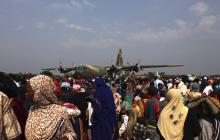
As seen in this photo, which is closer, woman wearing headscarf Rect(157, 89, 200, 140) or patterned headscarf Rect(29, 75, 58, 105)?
patterned headscarf Rect(29, 75, 58, 105)

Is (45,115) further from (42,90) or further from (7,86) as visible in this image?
(7,86)

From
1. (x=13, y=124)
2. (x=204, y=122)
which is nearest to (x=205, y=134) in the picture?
(x=204, y=122)

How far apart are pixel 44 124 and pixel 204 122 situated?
3.28 metres

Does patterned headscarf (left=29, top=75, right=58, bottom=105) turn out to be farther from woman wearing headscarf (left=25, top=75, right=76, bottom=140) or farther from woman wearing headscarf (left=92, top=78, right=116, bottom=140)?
woman wearing headscarf (left=92, top=78, right=116, bottom=140)

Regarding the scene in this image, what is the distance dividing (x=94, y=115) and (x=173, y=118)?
1874mm

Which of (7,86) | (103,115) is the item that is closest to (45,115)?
(7,86)

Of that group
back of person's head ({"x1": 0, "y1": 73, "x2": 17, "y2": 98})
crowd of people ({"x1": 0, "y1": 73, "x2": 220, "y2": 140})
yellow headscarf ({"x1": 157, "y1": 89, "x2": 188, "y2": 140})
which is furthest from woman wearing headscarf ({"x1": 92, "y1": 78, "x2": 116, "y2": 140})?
back of person's head ({"x1": 0, "y1": 73, "x2": 17, "y2": 98})

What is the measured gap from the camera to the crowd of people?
14.7ft

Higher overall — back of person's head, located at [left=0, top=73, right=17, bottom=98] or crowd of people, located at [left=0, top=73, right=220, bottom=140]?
back of person's head, located at [left=0, top=73, right=17, bottom=98]

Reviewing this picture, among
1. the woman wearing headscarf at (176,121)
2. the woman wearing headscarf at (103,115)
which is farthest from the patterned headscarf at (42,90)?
the woman wearing headscarf at (103,115)

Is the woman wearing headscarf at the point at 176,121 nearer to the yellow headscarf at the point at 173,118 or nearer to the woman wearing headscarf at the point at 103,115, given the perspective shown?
the yellow headscarf at the point at 173,118

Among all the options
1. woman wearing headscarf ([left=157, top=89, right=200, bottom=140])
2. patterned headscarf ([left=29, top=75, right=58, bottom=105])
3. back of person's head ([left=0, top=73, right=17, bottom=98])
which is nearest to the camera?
patterned headscarf ([left=29, top=75, right=58, bottom=105])

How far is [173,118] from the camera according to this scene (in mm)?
7203

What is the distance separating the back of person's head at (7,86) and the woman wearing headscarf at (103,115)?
3.22 metres
